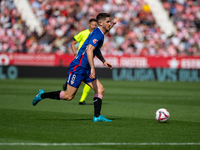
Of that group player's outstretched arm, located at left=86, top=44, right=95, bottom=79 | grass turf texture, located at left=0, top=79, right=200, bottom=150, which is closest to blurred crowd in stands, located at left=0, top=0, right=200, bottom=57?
grass turf texture, located at left=0, top=79, right=200, bottom=150

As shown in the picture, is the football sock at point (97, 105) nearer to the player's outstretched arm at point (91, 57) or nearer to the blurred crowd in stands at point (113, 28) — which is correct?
the player's outstretched arm at point (91, 57)

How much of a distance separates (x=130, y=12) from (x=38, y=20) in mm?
6847

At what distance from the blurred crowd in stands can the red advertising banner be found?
428mm

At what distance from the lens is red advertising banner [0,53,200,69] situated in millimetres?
26016

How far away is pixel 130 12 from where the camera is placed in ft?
95.0

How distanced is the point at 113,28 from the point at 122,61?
294 centimetres

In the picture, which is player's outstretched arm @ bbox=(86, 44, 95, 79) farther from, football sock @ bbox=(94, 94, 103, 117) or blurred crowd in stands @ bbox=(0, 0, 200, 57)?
blurred crowd in stands @ bbox=(0, 0, 200, 57)

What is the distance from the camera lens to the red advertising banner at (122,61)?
85.4 feet

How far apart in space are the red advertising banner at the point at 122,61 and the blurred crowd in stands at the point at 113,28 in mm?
428

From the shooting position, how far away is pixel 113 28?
28.1 meters

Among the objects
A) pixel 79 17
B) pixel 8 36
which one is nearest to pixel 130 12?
pixel 79 17

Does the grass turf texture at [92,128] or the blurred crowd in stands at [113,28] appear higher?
the blurred crowd in stands at [113,28]

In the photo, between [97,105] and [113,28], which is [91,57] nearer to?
[97,105]

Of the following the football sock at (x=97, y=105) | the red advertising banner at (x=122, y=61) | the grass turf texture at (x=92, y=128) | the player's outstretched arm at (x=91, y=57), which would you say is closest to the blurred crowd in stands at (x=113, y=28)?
the red advertising banner at (x=122, y=61)
